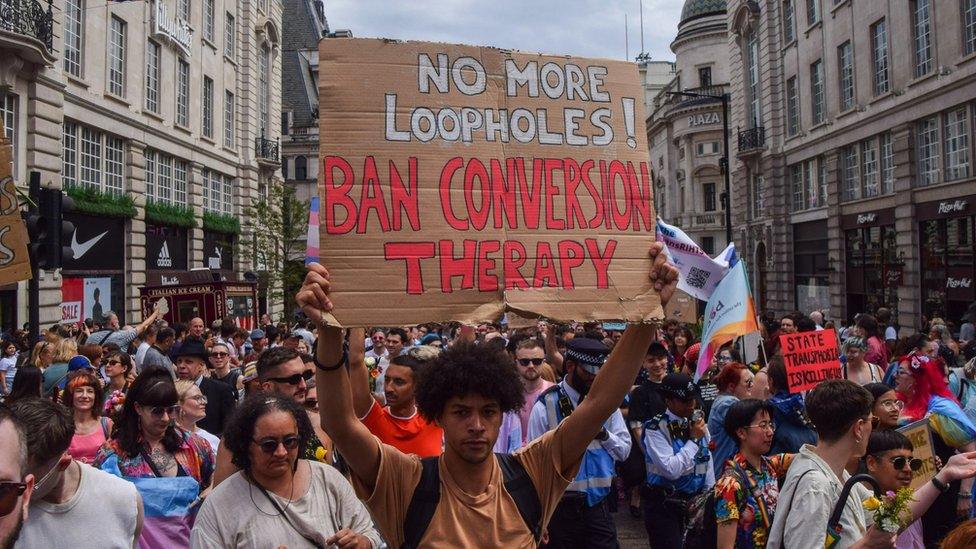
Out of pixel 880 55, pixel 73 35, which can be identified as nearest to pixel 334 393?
pixel 73 35

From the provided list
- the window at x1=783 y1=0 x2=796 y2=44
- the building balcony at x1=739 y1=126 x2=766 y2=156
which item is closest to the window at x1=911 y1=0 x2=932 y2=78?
the window at x1=783 y1=0 x2=796 y2=44

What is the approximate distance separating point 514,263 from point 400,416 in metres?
2.11

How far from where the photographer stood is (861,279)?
27.4 m

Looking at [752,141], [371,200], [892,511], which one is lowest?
[892,511]

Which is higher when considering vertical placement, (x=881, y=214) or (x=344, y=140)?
(x=881, y=214)

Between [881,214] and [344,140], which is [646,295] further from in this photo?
[881,214]

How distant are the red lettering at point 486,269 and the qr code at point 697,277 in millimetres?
6548

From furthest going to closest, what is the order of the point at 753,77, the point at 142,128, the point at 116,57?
the point at 753,77 → the point at 142,128 → the point at 116,57

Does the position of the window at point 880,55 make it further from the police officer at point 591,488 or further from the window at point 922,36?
the police officer at point 591,488

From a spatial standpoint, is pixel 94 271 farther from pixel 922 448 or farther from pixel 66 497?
pixel 922 448

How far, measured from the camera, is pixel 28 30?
1778 cm

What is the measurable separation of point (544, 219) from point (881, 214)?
→ 2594 cm

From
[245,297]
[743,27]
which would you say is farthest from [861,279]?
[245,297]

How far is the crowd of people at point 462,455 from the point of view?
9.37 feet
